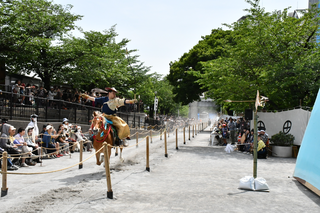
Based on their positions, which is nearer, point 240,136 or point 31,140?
point 31,140

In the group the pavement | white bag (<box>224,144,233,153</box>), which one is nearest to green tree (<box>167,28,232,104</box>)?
white bag (<box>224,144,233,153</box>)

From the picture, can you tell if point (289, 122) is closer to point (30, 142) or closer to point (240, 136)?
point (240, 136)

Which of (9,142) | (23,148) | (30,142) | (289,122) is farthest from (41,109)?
(289,122)

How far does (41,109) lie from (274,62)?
1341cm

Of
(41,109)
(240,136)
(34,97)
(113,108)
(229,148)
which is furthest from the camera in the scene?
(240,136)

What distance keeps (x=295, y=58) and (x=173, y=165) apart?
30.4 feet

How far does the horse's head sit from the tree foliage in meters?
9.86

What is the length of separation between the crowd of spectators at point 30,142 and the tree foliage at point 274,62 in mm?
9563

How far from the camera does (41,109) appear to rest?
1689 centimetres

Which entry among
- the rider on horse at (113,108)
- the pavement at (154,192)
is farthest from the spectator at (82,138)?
the rider on horse at (113,108)

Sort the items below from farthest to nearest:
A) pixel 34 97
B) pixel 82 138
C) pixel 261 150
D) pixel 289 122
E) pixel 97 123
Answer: pixel 82 138 → pixel 289 122 → pixel 34 97 → pixel 261 150 → pixel 97 123

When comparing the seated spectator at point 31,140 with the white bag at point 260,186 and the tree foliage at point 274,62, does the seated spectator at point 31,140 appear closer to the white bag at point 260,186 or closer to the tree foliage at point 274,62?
the white bag at point 260,186

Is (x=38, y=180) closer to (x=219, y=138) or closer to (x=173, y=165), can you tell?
(x=173, y=165)

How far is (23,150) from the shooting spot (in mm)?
11055
